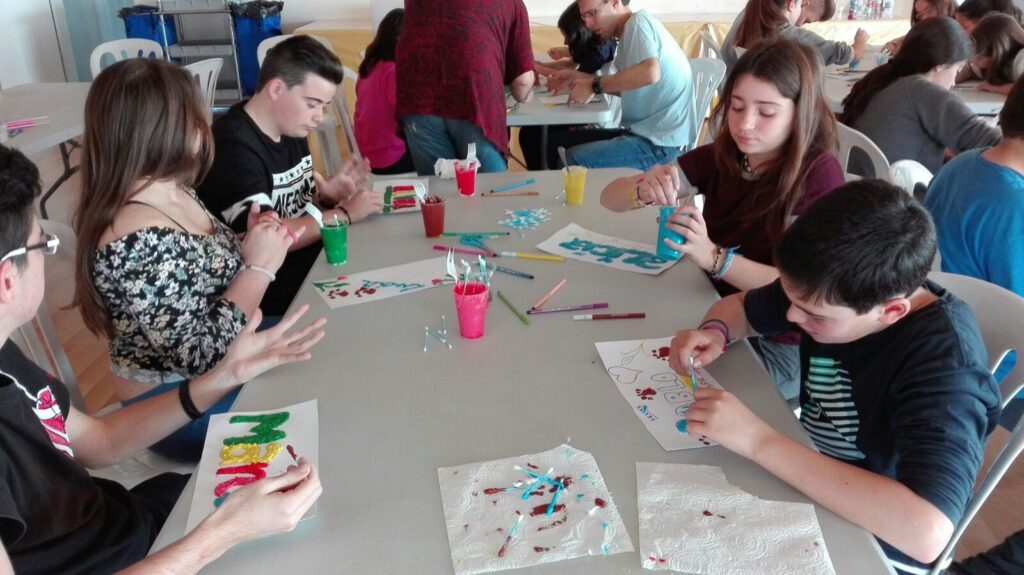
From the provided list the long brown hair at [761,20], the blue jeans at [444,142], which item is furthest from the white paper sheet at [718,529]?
A: the long brown hair at [761,20]

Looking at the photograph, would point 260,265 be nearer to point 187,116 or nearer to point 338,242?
point 338,242

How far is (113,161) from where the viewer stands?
1596 mm

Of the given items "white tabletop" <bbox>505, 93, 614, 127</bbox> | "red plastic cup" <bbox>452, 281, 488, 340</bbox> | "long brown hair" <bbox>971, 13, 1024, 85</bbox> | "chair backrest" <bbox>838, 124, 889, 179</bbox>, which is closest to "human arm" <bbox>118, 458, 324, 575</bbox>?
"red plastic cup" <bbox>452, 281, 488, 340</bbox>

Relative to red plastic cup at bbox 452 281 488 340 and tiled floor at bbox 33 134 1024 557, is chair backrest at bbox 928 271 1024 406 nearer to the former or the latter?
tiled floor at bbox 33 134 1024 557

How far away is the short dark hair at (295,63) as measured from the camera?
2197 millimetres

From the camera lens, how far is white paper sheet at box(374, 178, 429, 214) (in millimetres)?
2254

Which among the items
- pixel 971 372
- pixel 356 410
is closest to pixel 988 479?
pixel 971 372

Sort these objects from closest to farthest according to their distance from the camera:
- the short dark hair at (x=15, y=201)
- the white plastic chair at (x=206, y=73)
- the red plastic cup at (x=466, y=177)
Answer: the short dark hair at (x=15, y=201), the red plastic cup at (x=466, y=177), the white plastic chair at (x=206, y=73)

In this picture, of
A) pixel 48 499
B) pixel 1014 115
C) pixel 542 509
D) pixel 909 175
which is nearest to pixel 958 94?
→ pixel 909 175

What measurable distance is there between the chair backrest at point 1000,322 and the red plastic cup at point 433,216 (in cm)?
122

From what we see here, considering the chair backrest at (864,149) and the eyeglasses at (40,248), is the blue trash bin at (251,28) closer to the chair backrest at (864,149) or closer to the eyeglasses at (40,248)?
the chair backrest at (864,149)

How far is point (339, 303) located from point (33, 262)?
66 cm

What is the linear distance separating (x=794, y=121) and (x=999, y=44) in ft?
9.07

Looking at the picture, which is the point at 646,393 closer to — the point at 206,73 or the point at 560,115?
the point at 560,115
